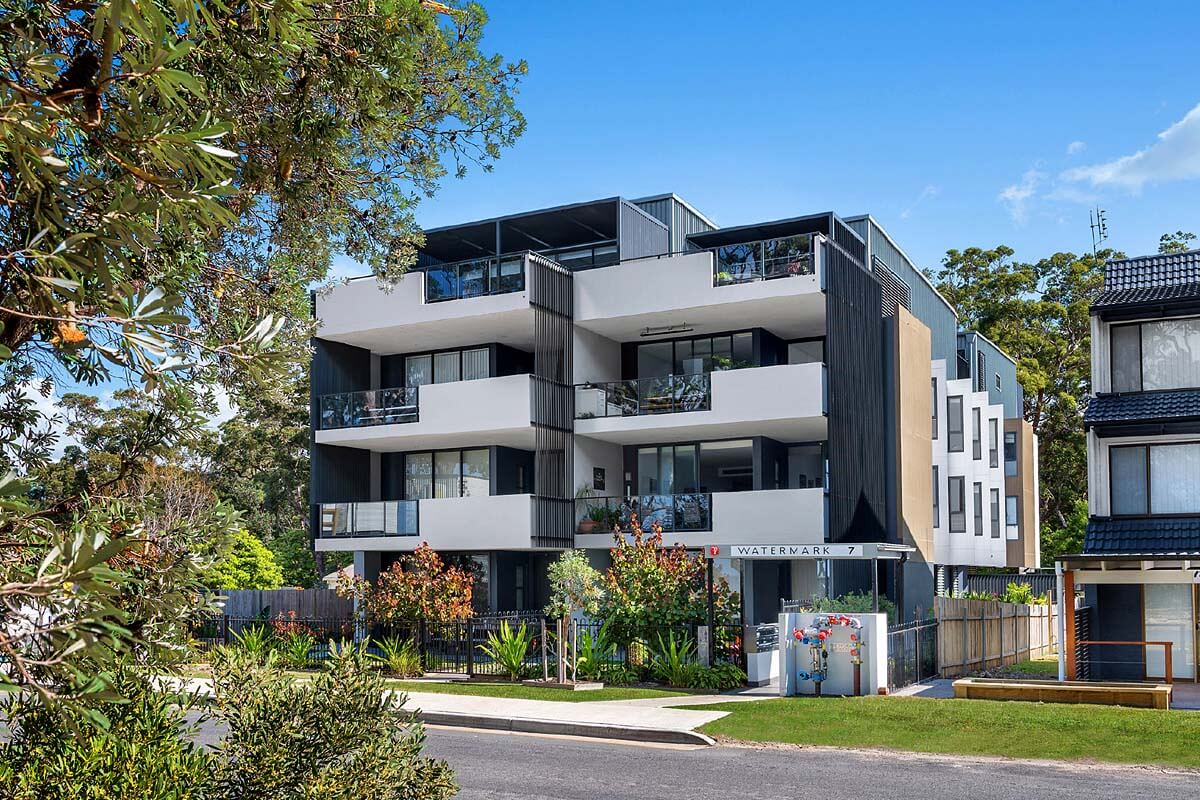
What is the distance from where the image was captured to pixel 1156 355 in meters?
27.0

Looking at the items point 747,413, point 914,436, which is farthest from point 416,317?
point 914,436

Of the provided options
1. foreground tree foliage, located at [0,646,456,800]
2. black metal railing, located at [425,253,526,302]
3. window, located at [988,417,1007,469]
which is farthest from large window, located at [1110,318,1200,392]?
foreground tree foliage, located at [0,646,456,800]

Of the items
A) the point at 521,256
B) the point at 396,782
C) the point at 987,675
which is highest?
the point at 521,256

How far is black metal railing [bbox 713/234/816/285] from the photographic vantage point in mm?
30781

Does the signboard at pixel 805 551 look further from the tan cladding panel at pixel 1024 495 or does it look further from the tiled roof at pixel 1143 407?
the tan cladding panel at pixel 1024 495

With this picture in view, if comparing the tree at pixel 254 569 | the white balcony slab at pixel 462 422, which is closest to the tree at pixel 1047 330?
the white balcony slab at pixel 462 422

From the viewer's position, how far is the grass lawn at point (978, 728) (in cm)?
1647

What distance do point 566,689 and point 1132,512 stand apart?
12872mm

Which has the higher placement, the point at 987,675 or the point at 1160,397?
the point at 1160,397

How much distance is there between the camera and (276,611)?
38906 millimetres

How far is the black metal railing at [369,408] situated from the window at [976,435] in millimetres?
19238

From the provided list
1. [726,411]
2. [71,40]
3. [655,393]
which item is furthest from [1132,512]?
[71,40]

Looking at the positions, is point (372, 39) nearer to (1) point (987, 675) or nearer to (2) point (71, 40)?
(2) point (71, 40)

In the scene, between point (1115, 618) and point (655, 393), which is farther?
point (655, 393)
